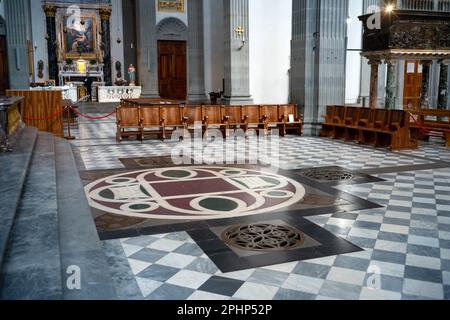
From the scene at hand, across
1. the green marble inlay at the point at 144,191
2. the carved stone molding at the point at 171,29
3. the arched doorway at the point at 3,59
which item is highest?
the carved stone molding at the point at 171,29

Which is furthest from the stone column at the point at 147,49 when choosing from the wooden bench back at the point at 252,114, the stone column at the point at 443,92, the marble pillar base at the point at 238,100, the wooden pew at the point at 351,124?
the stone column at the point at 443,92

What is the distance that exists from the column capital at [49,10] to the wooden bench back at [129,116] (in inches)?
561

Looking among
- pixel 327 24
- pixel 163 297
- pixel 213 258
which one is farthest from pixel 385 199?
pixel 327 24

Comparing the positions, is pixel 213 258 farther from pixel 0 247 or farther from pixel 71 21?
pixel 71 21

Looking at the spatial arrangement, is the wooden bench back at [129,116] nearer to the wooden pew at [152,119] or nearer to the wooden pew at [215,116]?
the wooden pew at [152,119]

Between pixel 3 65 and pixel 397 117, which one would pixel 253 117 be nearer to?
pixel 397 117

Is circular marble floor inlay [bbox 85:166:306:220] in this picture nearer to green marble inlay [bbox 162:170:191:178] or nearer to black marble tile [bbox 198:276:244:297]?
green marble inlay [bbox 162:170:191:178]

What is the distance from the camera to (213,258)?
4.31m

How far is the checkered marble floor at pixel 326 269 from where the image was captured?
3.61 m

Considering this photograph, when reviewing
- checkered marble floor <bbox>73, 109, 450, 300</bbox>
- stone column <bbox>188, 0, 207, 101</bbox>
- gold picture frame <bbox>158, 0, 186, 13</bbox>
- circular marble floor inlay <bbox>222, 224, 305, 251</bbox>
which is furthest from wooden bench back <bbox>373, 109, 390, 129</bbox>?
gold picture frame <bbox>158, 0, 186, 13</bbox>

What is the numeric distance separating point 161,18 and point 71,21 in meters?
4.91

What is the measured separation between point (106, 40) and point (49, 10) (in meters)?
3.08

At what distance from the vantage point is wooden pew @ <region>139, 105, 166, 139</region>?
1258 cm

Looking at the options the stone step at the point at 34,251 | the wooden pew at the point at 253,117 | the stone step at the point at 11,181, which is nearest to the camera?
the stone step at the point at 34,251
